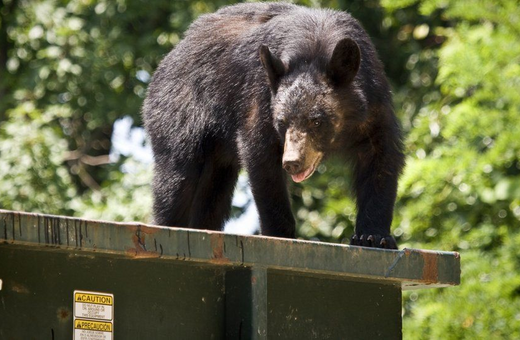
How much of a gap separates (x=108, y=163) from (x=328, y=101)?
8196 millimetres

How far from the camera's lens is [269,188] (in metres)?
6.36

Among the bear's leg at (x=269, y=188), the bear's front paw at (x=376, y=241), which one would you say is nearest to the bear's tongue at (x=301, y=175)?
the bear's leg at (x=269, y=188)

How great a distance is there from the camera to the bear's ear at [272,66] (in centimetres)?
608

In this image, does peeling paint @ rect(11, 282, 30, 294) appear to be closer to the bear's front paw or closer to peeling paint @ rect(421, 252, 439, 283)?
peeling paint @ rect(421, 252, 439, 283)

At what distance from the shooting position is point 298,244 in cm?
407

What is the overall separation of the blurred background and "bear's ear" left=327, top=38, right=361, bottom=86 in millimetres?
4335

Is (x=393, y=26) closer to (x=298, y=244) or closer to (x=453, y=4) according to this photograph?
(x=453, y=4)

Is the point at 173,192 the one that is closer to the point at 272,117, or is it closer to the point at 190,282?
the point at 272,117

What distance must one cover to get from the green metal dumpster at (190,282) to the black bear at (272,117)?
1.49 meters

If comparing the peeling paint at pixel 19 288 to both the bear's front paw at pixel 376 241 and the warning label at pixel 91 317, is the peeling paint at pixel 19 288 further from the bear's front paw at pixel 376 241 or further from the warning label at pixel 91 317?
the bear's front paw at pixel 376 241

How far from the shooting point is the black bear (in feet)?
20.2

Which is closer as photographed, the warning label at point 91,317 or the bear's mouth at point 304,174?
the warning label at point 91,317

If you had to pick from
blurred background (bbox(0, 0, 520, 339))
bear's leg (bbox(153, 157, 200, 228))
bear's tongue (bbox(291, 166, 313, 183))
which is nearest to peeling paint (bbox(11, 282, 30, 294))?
bear's tongue (bbox(291, 166, 313, 183))

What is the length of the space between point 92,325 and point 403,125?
9302mm
